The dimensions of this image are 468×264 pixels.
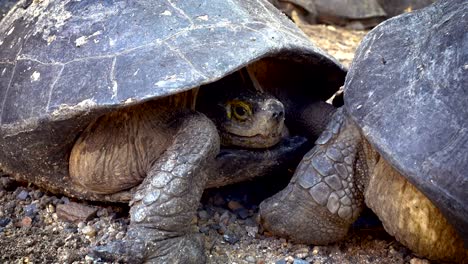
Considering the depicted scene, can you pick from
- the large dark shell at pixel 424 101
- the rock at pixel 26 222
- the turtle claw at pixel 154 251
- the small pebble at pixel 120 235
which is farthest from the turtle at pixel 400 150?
the rock at pixel 26 222

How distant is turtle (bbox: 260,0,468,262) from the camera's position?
1825 mm

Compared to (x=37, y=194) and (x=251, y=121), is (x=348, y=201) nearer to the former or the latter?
(x=251, y=121)

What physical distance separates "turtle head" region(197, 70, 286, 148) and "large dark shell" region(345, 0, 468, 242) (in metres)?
0.40

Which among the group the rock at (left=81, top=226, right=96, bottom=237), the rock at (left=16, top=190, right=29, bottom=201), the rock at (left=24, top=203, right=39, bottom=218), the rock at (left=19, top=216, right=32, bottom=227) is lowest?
the rock at (left=16, top=190, right=29, bottom=201)

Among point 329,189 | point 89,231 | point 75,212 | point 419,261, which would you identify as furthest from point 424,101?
point 75,212

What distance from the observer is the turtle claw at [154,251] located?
2012 mm

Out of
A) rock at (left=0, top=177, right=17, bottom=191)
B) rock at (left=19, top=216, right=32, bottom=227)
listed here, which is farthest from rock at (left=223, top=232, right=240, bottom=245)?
rock at (left=0, top=177, right=17, bottom=191)

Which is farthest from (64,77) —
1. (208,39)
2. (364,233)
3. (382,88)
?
(364,233)

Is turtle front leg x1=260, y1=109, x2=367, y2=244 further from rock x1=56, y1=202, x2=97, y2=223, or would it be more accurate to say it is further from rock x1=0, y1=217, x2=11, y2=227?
rock x1=0, y1=217, x2=11, y2=227

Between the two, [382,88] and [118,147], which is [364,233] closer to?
[382,88]

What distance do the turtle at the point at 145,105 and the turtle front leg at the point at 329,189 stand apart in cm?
29

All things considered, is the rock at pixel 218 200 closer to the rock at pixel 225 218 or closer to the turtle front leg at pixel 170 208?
the rock at pixel 225 218

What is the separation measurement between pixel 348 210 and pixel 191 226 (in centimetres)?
58

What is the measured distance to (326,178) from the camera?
7.37 feet
